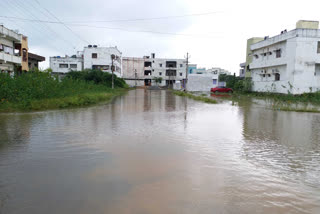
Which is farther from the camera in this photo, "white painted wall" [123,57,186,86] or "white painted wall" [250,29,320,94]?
"white painted wall" [123,57,186,86]

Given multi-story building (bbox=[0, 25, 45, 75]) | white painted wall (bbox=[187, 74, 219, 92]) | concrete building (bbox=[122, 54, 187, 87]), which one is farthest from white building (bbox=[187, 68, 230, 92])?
multi-story building (bbox=[0, 25, 45, 75])

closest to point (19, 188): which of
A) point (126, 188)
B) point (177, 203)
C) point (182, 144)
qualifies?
point (126, 188)

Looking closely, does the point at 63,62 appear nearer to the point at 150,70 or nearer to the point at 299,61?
the point at 150,70

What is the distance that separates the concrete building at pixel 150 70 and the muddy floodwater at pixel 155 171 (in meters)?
71.0

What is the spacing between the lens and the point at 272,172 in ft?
19.0

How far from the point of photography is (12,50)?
3080cm

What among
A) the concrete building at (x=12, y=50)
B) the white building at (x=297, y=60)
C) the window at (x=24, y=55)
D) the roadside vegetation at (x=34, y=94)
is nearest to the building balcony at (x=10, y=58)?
the concrete building at (x=12, y=50)

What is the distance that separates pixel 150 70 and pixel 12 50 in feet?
171

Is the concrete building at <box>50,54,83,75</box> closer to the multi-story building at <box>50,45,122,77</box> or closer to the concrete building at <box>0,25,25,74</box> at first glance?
the multi-story building at <box>50,45,122,77</box>

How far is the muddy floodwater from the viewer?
425 centimetres

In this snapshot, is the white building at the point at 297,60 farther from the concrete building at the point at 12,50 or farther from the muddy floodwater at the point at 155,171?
the concrete building at the point at 12,50

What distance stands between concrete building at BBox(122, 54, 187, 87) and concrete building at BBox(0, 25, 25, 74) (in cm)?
4656

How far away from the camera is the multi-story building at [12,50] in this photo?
27878 mm

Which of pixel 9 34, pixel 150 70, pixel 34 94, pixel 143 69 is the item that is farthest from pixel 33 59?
pixel 150 70
